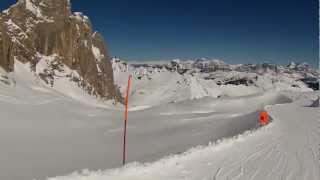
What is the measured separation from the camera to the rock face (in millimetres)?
98625

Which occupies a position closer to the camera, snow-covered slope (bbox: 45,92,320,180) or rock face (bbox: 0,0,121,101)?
snow-covered slope (bbox: 45,92,320,180)

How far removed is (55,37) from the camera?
108 m

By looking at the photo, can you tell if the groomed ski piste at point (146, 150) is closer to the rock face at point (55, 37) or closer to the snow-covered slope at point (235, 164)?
the snow-covered slope at point (235, 164)

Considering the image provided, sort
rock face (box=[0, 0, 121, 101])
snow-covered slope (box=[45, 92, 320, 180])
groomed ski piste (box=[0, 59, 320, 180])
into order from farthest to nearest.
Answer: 1. rock face (box=[0, 0, 121, 101])
2. groomed ski piste (box=[0, 59, 320, 180])
3. snow-covered slope (box=[45, 92, 320, 180])

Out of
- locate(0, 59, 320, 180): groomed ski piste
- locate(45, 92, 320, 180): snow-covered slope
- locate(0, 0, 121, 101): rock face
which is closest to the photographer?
locate(45, 92, 320, 180): snow-covered slope

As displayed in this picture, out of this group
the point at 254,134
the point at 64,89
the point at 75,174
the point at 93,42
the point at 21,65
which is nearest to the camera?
the point at 75,174

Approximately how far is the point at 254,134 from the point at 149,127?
31.7 feet

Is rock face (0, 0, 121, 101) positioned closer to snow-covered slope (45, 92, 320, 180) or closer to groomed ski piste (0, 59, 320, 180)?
groomed ski piste (0, 59, 320, 180)

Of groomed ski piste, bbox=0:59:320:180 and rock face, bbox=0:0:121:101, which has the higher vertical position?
rock face, bbox=0:0:121:101

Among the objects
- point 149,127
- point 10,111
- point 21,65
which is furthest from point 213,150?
point 21,65

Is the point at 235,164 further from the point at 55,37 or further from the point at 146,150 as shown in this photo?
the point at 55,37

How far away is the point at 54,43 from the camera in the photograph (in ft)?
352

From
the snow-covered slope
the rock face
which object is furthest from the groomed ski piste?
the rock face

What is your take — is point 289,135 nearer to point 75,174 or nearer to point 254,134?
point 254,134
